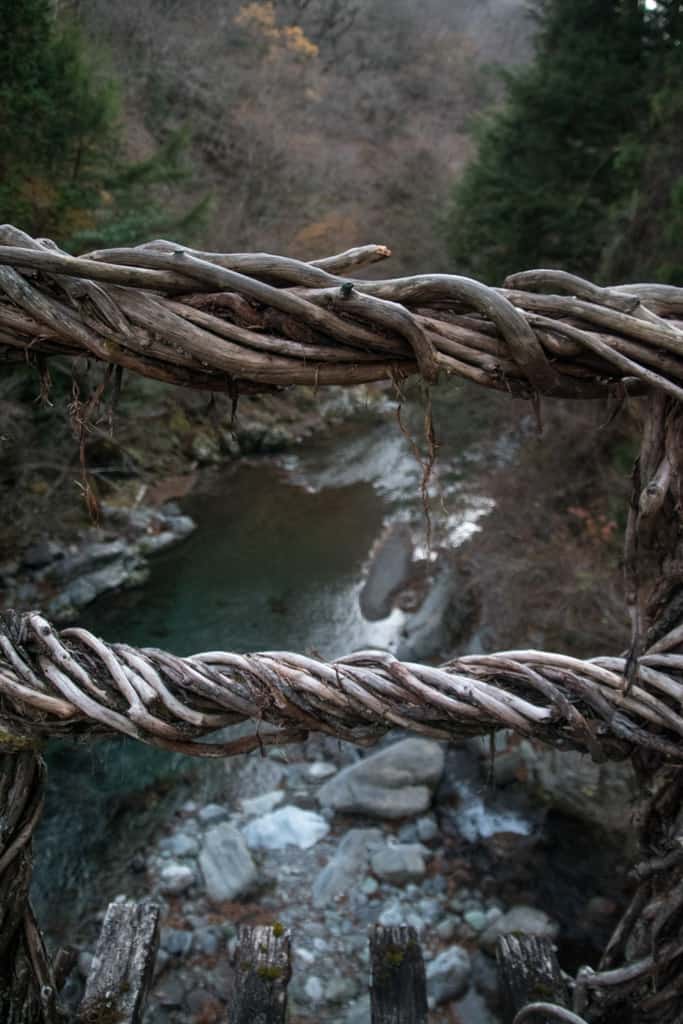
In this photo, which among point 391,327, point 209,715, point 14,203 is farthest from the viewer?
point 14,203

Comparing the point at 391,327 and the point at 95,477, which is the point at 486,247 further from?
the point at 391,327

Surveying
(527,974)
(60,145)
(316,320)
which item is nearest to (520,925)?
(527,974)

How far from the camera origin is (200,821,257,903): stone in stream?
3928 mm

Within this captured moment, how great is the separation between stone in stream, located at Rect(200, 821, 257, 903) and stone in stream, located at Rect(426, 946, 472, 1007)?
43.3 inches

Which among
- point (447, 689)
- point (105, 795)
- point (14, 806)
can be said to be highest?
point (447, 689)

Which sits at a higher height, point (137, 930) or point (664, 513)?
point (664, 513)

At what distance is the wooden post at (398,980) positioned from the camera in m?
0.99

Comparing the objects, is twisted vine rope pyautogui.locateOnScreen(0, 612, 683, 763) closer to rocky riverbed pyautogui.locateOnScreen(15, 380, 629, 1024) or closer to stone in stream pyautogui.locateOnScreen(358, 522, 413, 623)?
rocky riverbed pyautogui.locateOnScreen(15, 380, 629, 1024)

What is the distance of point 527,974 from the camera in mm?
1018

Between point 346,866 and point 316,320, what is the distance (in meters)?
4.08

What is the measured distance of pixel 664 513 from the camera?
815 mm

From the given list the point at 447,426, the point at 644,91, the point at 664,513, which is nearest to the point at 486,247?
the point at 644,91

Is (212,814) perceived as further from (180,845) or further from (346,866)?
(346,866)

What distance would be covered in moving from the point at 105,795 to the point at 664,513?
470 cm
